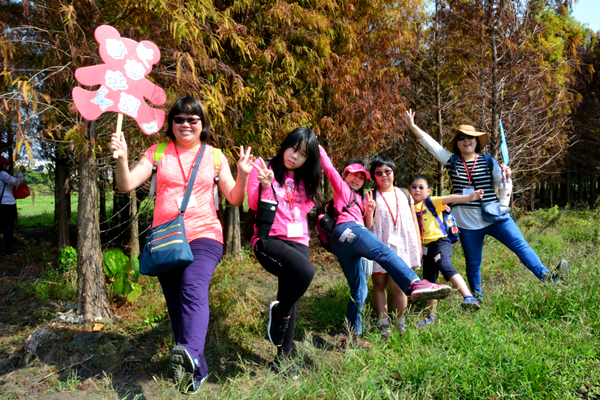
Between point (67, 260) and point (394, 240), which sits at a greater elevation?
point (394, 240)

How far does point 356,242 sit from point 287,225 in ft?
1.77

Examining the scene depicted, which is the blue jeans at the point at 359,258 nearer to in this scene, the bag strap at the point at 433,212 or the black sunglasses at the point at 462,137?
the bag strap at the point at 433,212

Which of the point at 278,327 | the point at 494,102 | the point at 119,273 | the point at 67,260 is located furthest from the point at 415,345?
the point at 494,102

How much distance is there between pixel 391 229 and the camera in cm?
353

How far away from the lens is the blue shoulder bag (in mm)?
2518

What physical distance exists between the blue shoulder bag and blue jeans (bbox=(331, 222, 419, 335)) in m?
1.17

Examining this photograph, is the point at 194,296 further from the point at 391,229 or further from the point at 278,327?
the point at 391,229

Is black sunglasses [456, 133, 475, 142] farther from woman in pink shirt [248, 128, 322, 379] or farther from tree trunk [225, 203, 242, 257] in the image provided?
tree trunk [225, 203, 242, 257]

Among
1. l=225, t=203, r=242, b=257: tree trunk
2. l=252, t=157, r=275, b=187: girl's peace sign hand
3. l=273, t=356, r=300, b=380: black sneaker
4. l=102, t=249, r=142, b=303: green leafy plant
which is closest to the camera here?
l=273, t=356, r=300, b=380: black sneaker

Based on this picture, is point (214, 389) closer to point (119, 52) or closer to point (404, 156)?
point (119, 52)

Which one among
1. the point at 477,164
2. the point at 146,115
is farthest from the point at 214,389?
the point at 477,164

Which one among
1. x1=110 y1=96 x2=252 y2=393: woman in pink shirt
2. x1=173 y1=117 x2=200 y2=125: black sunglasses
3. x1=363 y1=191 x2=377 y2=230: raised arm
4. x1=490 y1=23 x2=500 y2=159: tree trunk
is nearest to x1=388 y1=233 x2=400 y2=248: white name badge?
x1=363 y1=191 x2=377 y2=230: raised arm

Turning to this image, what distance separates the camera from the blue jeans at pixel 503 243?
364cm

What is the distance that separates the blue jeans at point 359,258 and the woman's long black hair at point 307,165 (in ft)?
1.06
